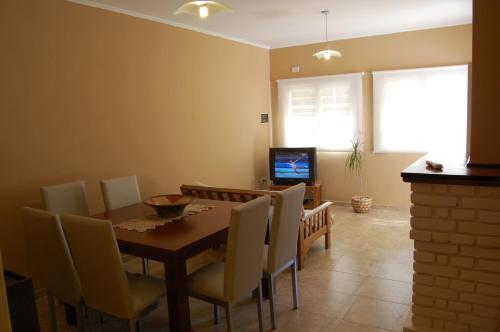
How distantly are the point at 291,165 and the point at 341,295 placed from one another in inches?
112

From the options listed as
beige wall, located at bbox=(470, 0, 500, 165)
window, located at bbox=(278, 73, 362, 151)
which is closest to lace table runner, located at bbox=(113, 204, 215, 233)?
beige wall, located at bbox=(470, 0, 500, 165)

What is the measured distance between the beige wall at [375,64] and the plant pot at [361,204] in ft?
1.05

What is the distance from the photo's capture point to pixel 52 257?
2.32 metres

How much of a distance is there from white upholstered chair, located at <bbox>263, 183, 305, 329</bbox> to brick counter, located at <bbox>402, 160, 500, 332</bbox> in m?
0.77

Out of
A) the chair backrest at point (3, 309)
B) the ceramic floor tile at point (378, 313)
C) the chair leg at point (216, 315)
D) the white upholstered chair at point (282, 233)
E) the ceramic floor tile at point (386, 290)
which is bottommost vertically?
the ceramic floor tile at point (378, 313)

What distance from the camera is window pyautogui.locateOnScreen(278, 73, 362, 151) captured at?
5773mm

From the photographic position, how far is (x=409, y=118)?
17.6 ft

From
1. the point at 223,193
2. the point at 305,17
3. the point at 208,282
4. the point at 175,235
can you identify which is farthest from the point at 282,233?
the point at 305,17

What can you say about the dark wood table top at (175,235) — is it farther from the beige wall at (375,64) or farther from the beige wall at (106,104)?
the beige wall at (375,64)

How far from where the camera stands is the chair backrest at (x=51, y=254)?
2.23 m

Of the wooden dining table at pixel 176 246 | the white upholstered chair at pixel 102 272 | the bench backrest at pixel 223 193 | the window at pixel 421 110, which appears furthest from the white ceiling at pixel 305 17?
the white upholstered chair at pixel 102 272

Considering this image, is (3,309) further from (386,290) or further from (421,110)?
(421,110)

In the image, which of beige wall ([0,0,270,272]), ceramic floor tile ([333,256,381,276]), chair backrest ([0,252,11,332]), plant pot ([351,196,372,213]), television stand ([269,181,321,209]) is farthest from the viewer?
television stand ([269,181,321,209])

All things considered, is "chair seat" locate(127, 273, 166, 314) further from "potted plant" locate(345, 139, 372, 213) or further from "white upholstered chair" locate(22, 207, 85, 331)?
"potted plant" locate(345, 139, 372, 213)
